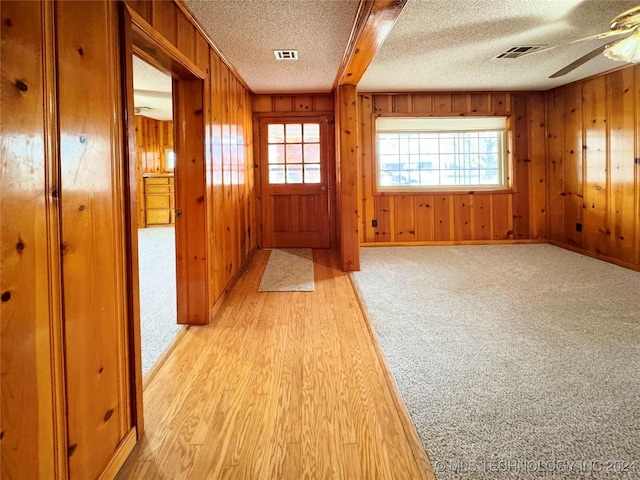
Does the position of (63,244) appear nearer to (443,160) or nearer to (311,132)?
(311,132)

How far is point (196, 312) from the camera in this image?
2.63 metres

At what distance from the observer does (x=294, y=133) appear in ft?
17.3

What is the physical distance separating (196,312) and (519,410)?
2.03 metres

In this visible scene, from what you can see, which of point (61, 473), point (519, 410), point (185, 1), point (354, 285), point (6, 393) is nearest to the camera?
point (6, 393)

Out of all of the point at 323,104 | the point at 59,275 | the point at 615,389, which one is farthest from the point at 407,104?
the point at 59,275

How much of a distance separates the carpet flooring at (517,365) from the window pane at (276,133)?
98.0 inches

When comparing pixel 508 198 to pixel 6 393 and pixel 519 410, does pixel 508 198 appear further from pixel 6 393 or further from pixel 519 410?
pixel 6 393

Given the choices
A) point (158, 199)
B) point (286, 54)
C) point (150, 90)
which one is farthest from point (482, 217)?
point (158, 199)

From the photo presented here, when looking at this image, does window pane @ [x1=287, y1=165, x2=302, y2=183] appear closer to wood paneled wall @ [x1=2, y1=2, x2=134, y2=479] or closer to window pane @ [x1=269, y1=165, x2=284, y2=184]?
window pane @ [x1=269, y1=165, x2=284, y2=184]

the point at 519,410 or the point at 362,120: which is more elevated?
the point at 362,120

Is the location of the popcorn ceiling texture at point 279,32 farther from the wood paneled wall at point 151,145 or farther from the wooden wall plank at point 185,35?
the wood paneled wall at point 151,145

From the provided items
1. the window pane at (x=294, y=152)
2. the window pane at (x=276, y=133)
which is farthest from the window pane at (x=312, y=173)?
the window pane at (x=276, y=133)

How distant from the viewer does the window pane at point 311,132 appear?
5250mm

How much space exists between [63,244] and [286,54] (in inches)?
113
